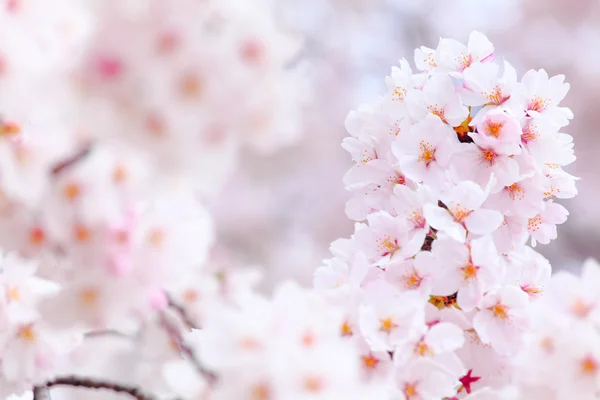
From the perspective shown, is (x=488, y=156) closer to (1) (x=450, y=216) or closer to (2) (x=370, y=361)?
(1) (x=450, y=216)

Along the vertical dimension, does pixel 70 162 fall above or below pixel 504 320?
above

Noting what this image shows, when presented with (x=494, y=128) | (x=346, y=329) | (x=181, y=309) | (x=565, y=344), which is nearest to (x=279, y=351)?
(x=346, y=329)

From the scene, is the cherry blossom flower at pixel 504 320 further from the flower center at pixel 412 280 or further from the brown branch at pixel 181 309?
the brown branch at pixel 181 309

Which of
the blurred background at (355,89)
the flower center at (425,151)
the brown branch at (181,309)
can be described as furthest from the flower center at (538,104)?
the blurred background at (355,89)

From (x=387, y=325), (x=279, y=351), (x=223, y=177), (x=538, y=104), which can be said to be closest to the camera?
(x=279, y=351)

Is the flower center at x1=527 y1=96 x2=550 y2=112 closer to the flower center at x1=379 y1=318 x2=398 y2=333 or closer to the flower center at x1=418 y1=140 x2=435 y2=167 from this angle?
the flower center at x1=418 y1=140 x2=435 y2=167

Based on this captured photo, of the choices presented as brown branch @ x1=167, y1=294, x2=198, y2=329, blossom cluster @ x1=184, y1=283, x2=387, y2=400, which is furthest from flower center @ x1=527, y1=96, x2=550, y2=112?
brown branch @ x1=167, y1=294, x2=198, y2=329
